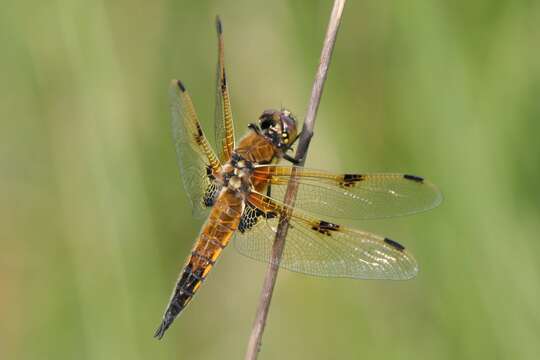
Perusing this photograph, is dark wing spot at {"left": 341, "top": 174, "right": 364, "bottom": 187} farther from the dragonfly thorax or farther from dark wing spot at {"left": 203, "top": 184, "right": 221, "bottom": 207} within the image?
dark wing spot at {"left": 203, "top": 184, "right": 221, "bottom": 207}

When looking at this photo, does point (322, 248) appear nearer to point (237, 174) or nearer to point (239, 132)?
point (237, 174)

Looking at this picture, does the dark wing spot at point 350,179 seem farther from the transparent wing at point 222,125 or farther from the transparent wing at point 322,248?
the transparent wing at point 222,125

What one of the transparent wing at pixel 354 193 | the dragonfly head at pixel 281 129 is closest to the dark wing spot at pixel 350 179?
the transparent wing at pixel 354 193

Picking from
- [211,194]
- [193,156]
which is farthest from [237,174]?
[193,156]

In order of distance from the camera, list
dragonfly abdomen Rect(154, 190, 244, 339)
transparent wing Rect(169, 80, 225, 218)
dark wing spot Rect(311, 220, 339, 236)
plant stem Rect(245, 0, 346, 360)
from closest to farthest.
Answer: plant stem Rect(245, 0, 346, 360), dark wing spot Rect(311, 220, 339, 236), dragonfly abdomen Rect(154, 190, 244, 339), transparent wing Rect(169, 80, 225, 218)

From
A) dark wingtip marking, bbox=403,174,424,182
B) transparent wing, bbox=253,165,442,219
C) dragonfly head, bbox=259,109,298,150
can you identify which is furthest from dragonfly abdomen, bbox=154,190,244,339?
dark wingtip marking, bbox=403,174,424,182

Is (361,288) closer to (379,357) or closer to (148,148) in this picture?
(379,357)
